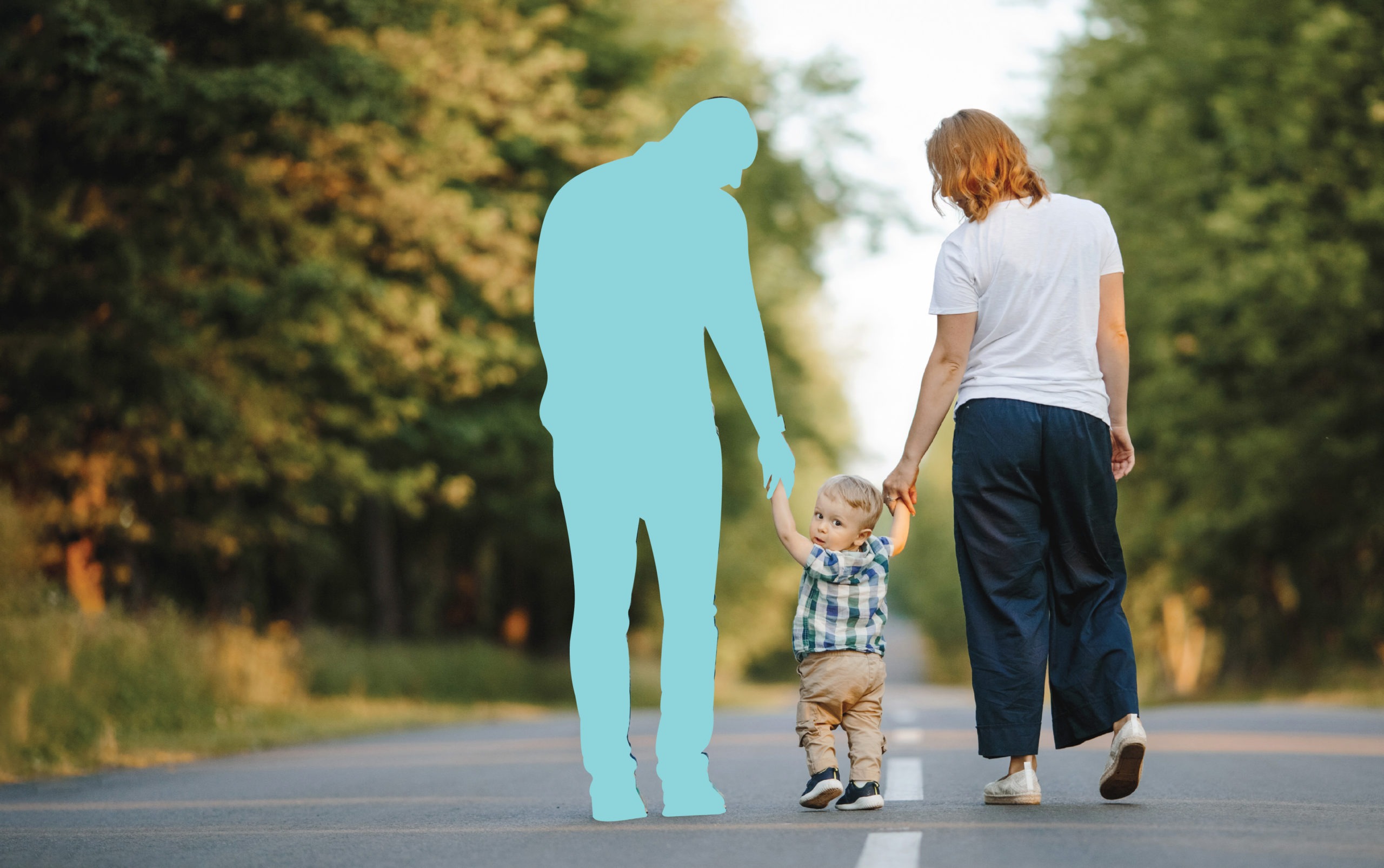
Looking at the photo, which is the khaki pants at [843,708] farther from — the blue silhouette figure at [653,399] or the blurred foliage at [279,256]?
the blurred foliage at [279,256]

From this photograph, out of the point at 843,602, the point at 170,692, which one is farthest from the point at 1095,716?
the point at 170,692

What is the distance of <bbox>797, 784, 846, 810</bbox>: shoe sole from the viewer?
18.5ft

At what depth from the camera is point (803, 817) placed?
5.59 m

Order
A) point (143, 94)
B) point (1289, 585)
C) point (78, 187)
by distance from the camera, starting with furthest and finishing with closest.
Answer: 1. point (1289, 585)
2. point (78, 187)
3. point (143, 94)

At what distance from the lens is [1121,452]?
20.3 feet

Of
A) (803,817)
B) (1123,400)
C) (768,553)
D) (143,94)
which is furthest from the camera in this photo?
(768,553)

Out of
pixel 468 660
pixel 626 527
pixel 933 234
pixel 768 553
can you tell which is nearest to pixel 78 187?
pixel 626 527

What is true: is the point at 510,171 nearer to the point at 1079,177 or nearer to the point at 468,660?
the point at 468,660

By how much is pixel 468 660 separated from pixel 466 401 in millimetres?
4148

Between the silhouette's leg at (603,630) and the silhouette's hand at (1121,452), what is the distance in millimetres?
1860

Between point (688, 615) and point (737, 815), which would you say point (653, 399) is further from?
point (737, 815)

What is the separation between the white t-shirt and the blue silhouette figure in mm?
787

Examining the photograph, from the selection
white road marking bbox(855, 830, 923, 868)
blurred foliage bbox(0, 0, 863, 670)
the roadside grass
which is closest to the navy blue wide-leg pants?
white road marking bbox(855, 830, 923, 868)

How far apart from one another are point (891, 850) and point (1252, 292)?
55.4ft
